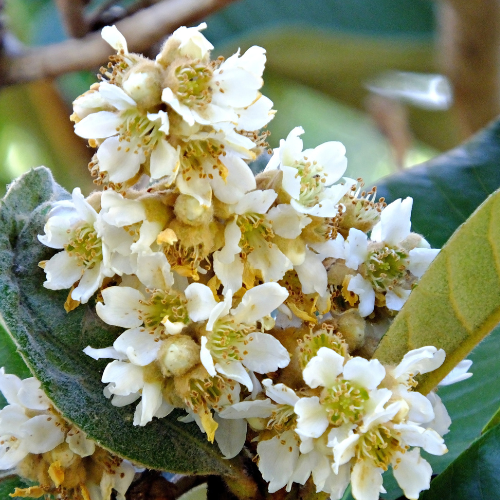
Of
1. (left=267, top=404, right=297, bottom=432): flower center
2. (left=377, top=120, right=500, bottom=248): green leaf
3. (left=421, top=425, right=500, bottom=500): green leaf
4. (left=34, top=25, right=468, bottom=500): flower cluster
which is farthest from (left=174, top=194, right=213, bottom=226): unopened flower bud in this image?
(left=377, top=120, right=500, bottom=248): green leaf

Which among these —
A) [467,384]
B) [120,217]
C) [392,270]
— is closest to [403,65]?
[467,384]

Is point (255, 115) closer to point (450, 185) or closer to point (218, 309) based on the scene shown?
point (218, 309)

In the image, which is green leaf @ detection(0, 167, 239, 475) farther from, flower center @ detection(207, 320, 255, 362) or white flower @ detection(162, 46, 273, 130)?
white flower @ detection(162, 46, 273, 130)

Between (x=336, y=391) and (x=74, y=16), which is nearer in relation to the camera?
(x=336, y=391)

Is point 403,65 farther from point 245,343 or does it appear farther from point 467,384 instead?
point 245,343

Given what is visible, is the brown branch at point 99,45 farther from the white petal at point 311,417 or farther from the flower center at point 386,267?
the white petal at point 311,417

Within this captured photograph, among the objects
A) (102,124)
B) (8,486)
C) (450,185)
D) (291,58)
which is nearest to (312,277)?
(102,124)
